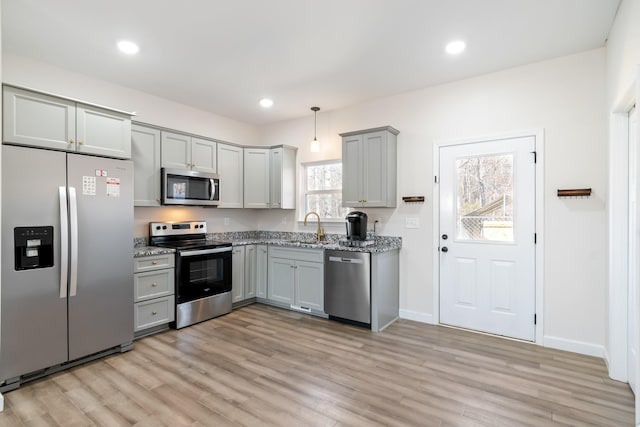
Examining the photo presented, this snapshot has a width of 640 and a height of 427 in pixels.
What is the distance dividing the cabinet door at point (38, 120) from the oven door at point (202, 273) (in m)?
1.54

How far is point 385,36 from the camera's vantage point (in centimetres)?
272

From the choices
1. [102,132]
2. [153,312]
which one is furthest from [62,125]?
[153,312]

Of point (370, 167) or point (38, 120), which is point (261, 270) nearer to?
point (370, 167)

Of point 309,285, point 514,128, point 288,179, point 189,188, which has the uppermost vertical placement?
point 514,128

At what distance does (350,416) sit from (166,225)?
10.2 feet

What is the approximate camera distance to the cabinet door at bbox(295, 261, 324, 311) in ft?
13.0

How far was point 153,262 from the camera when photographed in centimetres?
342

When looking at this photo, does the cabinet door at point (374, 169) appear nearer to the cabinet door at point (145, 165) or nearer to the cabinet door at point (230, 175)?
the cabinet door at point (230, 175)

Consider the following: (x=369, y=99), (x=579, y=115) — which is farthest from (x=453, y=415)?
(x=369, y=99)

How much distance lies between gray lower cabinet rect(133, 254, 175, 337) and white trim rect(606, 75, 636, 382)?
405 cm

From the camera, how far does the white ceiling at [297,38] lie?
2352 millimetres

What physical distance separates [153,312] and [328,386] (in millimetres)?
2072

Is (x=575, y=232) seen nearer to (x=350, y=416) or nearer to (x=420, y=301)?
(x=420, y=301)

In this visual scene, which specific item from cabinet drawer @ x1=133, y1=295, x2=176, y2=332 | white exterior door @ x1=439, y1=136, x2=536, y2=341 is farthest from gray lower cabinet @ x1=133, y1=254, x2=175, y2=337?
white exterior door @ x1=439, y1=136, x2=536, y2=341
